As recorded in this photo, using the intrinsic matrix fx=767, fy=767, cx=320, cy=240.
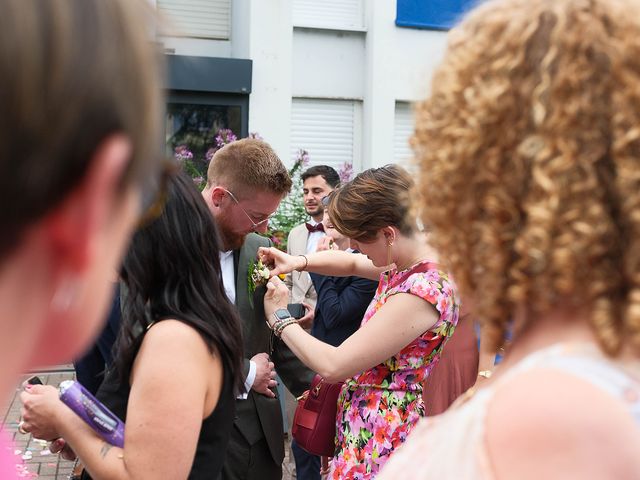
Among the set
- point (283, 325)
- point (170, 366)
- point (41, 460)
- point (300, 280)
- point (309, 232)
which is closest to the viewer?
point (170, 366)

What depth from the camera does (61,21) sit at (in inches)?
23.2

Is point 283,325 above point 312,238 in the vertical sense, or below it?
below

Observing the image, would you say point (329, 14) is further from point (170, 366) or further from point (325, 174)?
point (170, 366)

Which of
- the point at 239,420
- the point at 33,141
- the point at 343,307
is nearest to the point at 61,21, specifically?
the point at 33,141

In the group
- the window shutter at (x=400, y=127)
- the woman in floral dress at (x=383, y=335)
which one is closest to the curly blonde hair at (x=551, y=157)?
the woman in floral dress at (x=383, y=335)

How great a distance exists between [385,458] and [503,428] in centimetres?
227

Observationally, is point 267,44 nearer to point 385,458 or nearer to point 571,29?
point 385,458

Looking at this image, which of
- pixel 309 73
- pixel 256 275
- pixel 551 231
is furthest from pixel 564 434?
pixel 309 73

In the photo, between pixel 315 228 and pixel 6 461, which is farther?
pixel 315 228

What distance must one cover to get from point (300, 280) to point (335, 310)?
1.77 m

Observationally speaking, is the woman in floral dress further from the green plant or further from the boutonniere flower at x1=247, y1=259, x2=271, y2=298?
the green plant

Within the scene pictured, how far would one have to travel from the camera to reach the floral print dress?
10.0 ft

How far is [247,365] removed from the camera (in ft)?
10.5

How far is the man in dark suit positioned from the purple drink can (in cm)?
277
